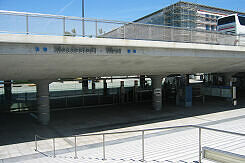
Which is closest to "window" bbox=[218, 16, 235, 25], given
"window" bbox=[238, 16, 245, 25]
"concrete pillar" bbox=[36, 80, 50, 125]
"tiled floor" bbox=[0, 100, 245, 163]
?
"window" bbox=[238, 16, 245, 25]

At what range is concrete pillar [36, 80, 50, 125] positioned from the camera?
13320 mm

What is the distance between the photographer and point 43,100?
13477 mm

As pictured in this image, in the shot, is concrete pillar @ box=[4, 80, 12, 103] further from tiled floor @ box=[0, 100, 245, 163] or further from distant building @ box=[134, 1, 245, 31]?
distant building @ box=[134, 1, 245, 31]

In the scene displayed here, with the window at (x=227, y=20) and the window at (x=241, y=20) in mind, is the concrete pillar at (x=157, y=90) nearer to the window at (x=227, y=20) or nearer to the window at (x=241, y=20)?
the window at (x=227, y=20)

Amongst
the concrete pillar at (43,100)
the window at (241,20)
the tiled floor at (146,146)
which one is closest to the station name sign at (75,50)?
the tiled floor at (146,146)

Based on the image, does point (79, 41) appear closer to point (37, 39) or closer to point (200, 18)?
point (37, 39)

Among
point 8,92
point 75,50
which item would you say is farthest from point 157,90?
point 8,92

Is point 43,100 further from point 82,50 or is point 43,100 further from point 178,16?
point 178,16

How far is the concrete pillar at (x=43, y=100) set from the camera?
1332 centimetres

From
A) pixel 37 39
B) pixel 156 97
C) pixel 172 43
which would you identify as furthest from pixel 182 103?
pixel 37 39

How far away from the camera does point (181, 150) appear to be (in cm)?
661

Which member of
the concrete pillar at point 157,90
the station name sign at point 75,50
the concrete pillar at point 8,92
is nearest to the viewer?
the station name sign at point 75,50

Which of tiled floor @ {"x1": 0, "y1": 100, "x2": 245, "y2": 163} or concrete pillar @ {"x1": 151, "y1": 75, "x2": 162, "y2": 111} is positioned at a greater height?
concrete pillar @ {"x1": 151, "y1": 75, "x2": 162, "y2": 111}

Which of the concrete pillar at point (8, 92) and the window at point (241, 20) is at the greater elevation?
the window at point (241, 20)
